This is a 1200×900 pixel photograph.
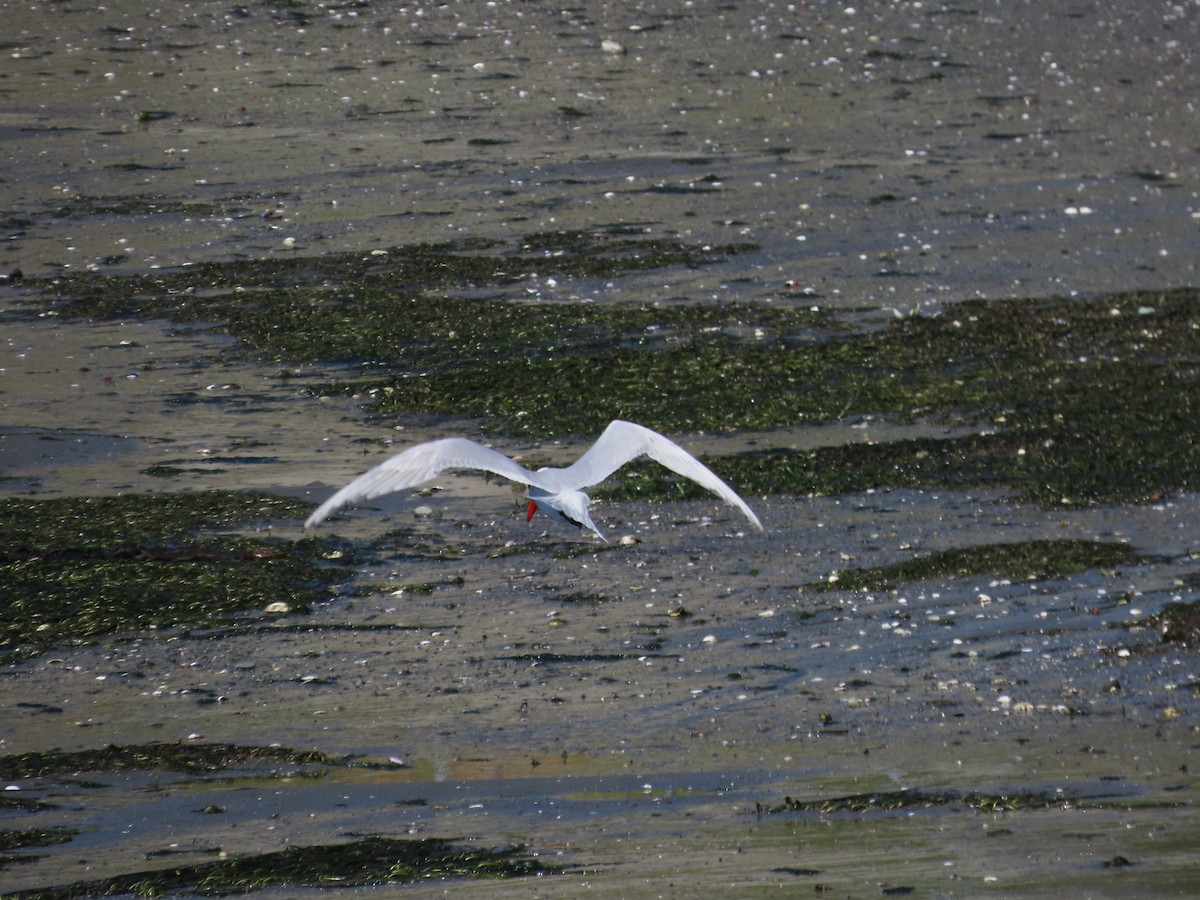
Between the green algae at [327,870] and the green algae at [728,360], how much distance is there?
9.02 feet

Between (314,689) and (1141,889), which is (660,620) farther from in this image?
(1141,889)

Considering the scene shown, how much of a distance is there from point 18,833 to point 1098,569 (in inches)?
148

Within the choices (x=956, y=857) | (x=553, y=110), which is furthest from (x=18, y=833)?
(x=553, y=110)

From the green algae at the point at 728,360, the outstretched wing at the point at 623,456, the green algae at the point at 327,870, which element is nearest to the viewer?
the green algae at the point at 327,870

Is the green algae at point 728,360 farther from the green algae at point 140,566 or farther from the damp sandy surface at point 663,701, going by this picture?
the green algae at point 140,566

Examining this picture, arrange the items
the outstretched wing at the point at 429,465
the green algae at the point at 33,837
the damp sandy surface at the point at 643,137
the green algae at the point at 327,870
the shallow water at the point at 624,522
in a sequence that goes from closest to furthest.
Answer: the green algae at the point at 327,870 < the green algae at the point at 33,837 < the shallow water at the point at 624,522 < the outstretched wing at the point at 429,465 < the damp sandy surface at the point at 643,137

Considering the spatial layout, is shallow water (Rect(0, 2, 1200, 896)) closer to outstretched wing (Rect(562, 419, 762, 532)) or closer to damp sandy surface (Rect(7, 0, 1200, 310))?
damp sandy surface (Rect(7, 0, 1200, 310))

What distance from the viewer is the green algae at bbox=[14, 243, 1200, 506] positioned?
23.7 ft

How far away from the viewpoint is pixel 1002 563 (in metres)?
6.28

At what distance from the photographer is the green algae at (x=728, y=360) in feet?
23.7

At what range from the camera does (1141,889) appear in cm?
437

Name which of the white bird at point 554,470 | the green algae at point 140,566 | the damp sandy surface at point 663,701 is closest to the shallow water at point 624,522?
the damp sandy surface at point 663,701

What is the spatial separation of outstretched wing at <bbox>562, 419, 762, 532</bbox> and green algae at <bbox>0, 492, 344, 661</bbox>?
3.40 ft

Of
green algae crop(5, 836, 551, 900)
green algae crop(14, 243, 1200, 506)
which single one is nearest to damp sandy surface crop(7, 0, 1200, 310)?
green algae crop(14, 243, 1200, 506)
